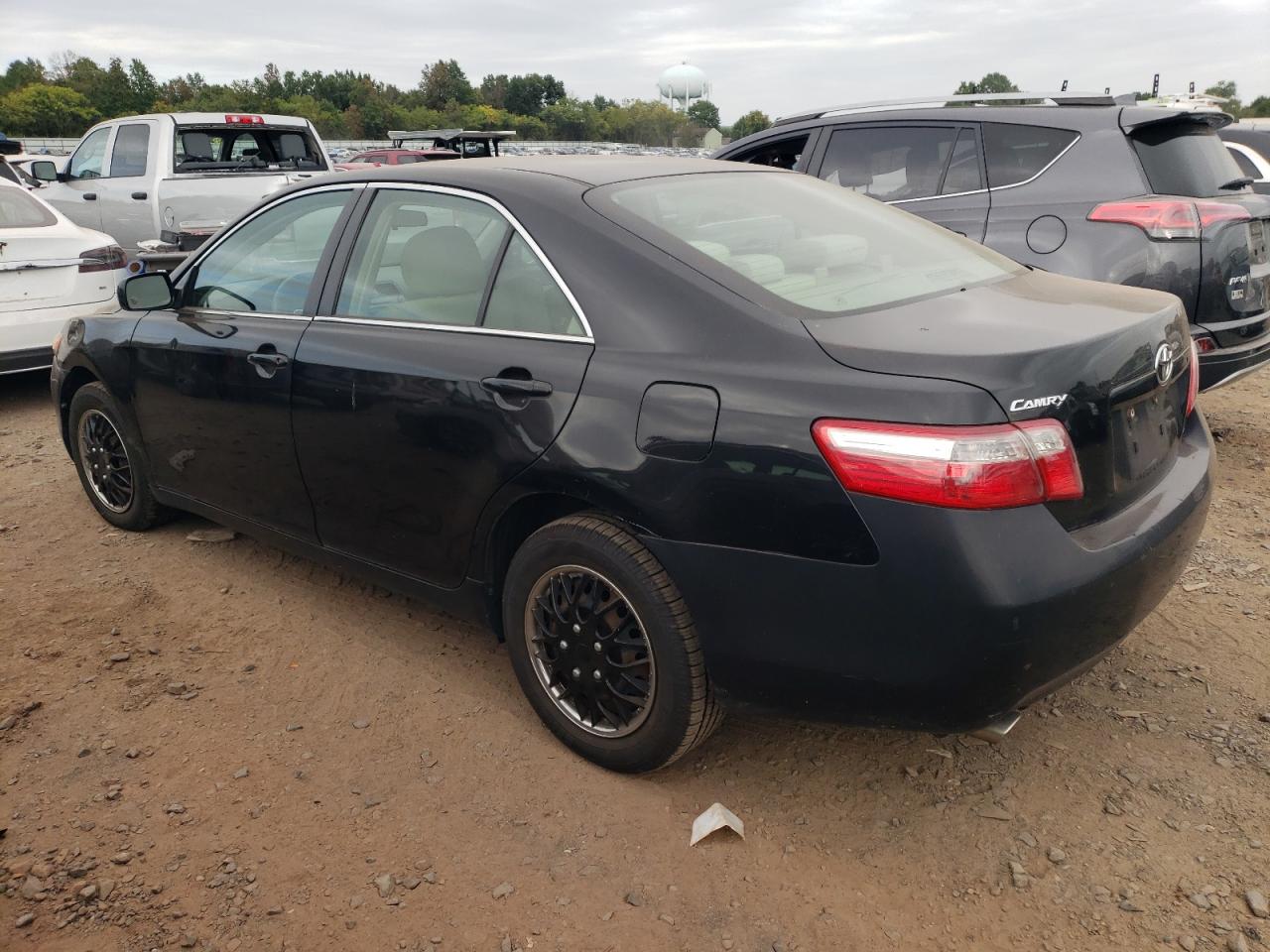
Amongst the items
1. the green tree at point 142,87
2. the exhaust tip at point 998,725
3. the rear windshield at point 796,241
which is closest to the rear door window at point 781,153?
the rear windshield at point 796,241

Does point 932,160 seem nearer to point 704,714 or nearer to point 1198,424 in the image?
point 1198,424

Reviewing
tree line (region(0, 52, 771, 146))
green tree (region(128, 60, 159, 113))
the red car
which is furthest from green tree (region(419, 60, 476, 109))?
the red car

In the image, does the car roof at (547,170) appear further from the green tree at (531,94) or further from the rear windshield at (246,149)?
the green tree at (531,94)

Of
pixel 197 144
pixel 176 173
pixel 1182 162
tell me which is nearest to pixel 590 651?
pixel 1182 162

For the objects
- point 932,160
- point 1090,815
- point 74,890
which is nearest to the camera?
point 74,890

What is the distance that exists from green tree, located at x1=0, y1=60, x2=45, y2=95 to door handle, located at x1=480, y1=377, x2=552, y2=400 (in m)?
85.3

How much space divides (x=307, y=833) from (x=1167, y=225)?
14.5ft

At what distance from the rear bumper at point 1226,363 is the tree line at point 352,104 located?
2186 inches

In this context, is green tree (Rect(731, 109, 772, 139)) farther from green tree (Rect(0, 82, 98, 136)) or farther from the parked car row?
the parked car row

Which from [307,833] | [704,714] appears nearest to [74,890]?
[307,833]

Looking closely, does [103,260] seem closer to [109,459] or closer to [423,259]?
[109,459]

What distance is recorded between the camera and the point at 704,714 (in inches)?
102

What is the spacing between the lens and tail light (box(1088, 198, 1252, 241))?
462cm

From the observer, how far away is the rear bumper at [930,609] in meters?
2.11
